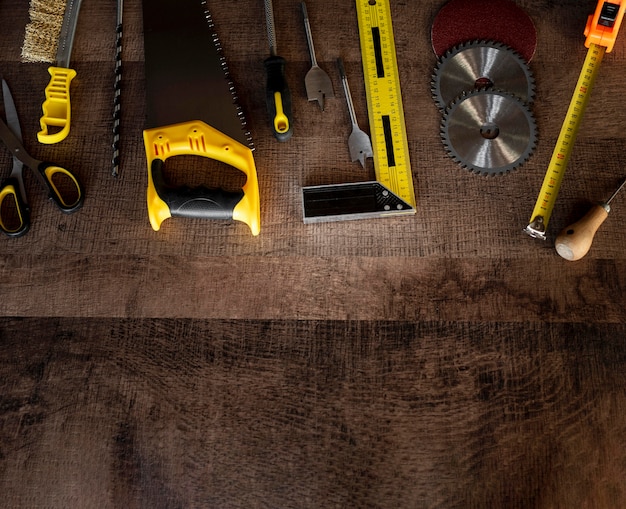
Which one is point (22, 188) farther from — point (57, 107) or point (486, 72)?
point (486, 72)

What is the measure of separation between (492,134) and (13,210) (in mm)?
1146

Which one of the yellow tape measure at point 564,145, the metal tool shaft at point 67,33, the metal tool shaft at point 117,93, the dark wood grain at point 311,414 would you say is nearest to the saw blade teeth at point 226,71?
the metal tool shaft at point 117,93

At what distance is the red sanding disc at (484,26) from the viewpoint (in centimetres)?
144

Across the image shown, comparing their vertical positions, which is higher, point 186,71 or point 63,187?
point 186,71

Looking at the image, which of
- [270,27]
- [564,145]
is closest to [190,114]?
[270,27]

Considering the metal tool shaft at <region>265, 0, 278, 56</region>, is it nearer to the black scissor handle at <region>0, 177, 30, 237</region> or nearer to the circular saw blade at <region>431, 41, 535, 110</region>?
the circular saw blade at <region>431, 41, 535, 110</region>

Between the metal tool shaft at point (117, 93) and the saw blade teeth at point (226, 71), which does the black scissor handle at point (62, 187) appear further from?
the saw blade teeth at point (226, 71)

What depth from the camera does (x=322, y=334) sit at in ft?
4.24

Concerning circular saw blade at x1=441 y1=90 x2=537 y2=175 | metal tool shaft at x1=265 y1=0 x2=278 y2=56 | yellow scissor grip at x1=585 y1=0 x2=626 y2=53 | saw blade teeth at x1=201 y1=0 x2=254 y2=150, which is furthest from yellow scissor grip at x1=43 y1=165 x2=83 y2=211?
yellow scissor grip at x1=585 y1=0 x2=626 y2=53

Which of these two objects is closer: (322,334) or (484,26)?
(322,334)

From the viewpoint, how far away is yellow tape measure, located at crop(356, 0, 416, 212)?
1374 mm

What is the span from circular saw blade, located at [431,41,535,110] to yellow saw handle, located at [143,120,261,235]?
51cm

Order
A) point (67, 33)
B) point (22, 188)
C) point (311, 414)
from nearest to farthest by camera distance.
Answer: point (311, 414), point (22, 188), point (67, 33)

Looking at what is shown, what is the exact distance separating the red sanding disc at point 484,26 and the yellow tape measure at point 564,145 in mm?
144
